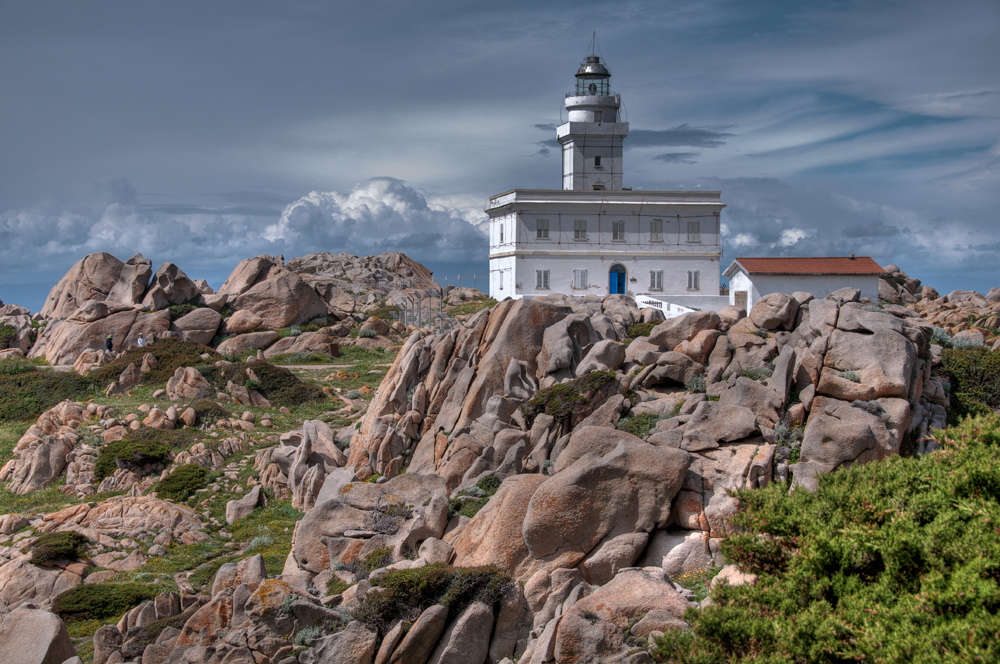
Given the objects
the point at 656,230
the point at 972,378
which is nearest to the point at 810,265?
the point at 656,230

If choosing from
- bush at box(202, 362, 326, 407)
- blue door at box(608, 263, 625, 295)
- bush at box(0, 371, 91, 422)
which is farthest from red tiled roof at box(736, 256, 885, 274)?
bush at box(0, 371, 91, 422)

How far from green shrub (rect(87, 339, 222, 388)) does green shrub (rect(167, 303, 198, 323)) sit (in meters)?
4.75

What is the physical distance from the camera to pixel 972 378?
91.6 ft

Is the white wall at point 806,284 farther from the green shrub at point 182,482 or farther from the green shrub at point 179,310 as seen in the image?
the green shrub at point 179,310

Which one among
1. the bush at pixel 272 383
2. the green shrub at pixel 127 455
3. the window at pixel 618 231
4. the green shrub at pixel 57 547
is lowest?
the green shrub at pixel 57 547

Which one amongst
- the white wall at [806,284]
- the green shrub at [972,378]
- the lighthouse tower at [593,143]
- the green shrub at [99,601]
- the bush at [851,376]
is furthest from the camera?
the lighthouse tower at [593,143]

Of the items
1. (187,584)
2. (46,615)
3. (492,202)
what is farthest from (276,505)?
(492,202)

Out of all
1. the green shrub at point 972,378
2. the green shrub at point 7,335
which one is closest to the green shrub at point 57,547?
the green shrub at point 972,378

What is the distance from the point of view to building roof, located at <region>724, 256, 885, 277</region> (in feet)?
163

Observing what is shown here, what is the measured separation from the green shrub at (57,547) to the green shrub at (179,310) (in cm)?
3202

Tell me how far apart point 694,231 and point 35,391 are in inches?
1946

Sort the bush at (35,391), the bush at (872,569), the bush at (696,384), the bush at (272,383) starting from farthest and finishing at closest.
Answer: the bush at (272,383), the bush at (35,391), the bush at (696,384), the bush at (872,569)

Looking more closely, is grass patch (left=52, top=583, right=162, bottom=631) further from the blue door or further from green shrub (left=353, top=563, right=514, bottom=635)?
the blue door

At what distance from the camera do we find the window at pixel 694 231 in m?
59.8
